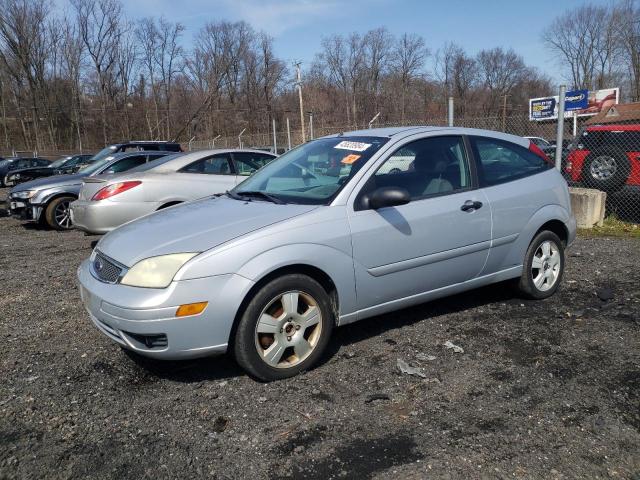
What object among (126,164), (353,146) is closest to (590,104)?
(126,164)

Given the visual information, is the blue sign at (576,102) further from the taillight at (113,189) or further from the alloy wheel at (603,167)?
the taillight at (113,189)

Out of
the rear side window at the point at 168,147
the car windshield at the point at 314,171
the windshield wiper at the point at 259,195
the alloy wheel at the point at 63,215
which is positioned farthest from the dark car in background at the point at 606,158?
the rear side window at the point at 168,147

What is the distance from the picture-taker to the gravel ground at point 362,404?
2.57 meters

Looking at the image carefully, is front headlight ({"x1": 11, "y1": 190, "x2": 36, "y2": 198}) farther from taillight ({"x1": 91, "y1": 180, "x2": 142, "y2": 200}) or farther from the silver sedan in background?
taillight ({"x1": 91, "y1": 180, "x2": 142, "y2": 200})

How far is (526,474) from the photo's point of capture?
2443 mm

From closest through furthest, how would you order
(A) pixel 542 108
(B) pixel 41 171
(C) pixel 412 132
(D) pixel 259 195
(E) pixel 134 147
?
(D) pixel 259 195 → (C) pixel 412 132 → (E) pixel 134 147 → (B) pixel 41 171 → (A) pixel 542 108

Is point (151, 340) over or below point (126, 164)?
below

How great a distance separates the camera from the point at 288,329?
336 centimetres

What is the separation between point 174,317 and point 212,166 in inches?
192

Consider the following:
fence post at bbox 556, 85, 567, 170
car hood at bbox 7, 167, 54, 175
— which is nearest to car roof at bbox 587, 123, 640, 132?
fence post at bbox 556, 85, 567, 170

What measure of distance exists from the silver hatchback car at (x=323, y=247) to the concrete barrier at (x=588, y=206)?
3.95 metres

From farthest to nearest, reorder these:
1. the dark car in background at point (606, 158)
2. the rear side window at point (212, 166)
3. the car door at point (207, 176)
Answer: the dark car in background at point (606, 158) < the rear side window at point (212, 166) < the car door at point (207, 176)

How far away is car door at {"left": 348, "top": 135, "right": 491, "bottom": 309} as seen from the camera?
3.64 metres

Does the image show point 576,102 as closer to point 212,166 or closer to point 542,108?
point 542,108
